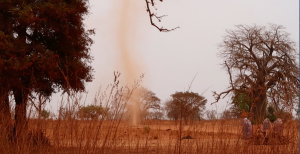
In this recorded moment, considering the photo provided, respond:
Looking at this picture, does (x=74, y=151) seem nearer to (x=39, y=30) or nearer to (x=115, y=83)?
(x=115, y=83)

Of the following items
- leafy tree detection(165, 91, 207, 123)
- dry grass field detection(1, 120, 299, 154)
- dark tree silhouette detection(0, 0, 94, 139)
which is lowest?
dry grass field detection(1, 120, 299, 154)

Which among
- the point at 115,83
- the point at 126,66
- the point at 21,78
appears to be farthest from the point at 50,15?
the point at 126,66

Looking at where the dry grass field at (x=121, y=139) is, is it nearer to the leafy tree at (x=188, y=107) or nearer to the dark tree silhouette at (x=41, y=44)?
the leafy tree at (x=188, y=107)

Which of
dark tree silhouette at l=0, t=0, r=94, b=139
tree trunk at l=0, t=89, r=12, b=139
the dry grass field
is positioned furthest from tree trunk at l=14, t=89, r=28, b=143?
dark tree silhouette at l=0, t=0, r=94, b=139

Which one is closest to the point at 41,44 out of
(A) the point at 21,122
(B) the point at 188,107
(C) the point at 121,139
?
(A) the point at 21,122

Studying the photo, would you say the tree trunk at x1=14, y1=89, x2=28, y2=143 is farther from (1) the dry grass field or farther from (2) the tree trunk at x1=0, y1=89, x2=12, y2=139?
(2) the tree trunk at x1=0, y1=89, x2=12, y2=139

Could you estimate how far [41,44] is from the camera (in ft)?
31.3

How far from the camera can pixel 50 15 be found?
29.3 feet

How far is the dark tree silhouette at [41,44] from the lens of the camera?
27.8 feet

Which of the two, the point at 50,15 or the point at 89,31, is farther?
the point at 89,31

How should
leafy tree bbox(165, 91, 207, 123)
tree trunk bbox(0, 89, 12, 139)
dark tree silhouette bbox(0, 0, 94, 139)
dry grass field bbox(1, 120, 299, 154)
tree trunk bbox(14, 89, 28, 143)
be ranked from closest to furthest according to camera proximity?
1. leafy tree bbox(165, 91, 207, 123)
2. dry grass field bbox(1, 120, 299, 154)
3. tree trunk bbox(14, 89, 28, 143)
4. tree trunk bbox(0, 89, 12, 139)
5. dark tree silhouette bbox(0, 0, 94, 139)

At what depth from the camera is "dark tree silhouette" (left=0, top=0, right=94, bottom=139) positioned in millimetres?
8484

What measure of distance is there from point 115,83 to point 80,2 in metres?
6.87

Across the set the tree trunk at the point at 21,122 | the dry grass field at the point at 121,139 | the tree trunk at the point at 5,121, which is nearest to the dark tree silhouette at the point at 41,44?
the tree trunk at the point at 5,121
